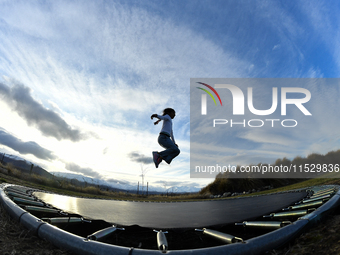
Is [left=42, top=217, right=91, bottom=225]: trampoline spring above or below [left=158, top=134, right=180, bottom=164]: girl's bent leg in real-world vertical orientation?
below

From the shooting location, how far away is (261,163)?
19.7 m

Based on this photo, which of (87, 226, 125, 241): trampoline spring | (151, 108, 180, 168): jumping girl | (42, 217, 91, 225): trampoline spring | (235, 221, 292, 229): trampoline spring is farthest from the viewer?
(151, 108, 180, 168): jumping girl

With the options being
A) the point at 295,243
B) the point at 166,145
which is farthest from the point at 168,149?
the point at 295,243

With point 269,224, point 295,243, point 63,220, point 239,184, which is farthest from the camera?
point 239,184

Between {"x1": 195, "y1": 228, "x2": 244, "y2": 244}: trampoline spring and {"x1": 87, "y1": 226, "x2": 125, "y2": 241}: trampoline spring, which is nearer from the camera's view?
{"x1": 195, "y1": 228, "x2": 244, "y2": 244}: trampoline spring

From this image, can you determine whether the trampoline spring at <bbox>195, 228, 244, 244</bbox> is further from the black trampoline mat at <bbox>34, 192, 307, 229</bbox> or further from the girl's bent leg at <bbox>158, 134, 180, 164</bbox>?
the girl's bent leg at <bbox>158, 134, 180, 164</bbox>

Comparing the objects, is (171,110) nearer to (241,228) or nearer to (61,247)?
(241,228)

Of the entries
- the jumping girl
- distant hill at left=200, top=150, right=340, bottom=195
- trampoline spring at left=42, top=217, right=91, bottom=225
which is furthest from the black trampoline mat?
distant hill at left=200, top=150, right=340, bottom=195

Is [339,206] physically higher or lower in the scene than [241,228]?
higher

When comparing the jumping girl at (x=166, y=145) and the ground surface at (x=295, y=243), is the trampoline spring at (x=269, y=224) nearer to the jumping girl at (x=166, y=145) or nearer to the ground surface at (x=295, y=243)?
the ground surface at (x=295, y=243)

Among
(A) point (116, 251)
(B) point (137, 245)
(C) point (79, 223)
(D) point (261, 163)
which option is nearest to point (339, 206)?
(B) point (137, 245)

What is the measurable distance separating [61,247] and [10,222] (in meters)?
0.96

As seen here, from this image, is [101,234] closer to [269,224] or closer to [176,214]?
[269,224]

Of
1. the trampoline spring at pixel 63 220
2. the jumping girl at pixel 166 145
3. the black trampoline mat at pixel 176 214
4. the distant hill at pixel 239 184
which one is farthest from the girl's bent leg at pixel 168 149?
the distant hill at pixel 239 184
